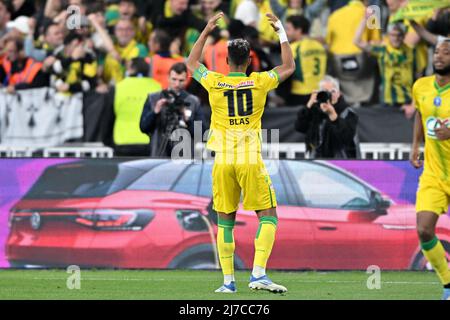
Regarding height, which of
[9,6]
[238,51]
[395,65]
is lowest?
[395,65]

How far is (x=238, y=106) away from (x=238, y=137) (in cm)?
30

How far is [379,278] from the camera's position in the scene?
13750 mm

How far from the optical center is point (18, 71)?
19.0m

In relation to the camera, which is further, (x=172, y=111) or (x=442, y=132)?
→ (x=172, y=111)

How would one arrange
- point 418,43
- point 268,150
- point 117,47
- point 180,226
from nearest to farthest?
point 180,226 < point 268,150 < point 418,43 < point 117,47

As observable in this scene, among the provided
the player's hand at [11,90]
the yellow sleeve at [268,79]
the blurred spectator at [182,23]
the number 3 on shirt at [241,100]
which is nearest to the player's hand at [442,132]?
the yellow sleeve at [268,79]

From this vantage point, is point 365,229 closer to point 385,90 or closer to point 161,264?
point 161,264

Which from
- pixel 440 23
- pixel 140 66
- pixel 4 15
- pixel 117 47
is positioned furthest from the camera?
pixel 4 15

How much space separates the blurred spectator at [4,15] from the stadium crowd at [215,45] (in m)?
0.02

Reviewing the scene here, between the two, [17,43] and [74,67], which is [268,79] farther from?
[17,43]

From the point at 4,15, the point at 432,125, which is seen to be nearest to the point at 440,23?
the point at 432,125

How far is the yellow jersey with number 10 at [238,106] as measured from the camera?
11.5 m

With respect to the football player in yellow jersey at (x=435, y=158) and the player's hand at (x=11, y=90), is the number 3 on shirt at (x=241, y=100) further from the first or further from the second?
the player's hand at (x=11, y=90)
